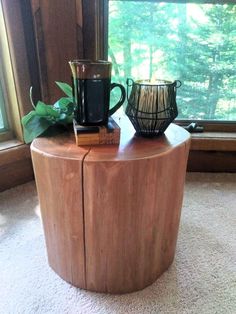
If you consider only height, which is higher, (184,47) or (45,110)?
(184,47)

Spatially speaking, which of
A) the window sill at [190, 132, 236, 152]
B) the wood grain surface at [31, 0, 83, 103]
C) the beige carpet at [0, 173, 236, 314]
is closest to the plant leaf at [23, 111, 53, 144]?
the beige carpet at [0, 173, 236, 314]

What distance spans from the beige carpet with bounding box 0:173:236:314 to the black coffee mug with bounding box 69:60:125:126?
68 cm

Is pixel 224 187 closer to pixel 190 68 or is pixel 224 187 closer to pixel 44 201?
pixel 190 68

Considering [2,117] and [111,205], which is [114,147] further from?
[2,117]

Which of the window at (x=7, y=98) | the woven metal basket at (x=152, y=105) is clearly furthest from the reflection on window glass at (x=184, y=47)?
the woven metal basket at (x=152, y=105)

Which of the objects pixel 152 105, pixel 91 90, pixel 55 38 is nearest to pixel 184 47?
pixel 55 38

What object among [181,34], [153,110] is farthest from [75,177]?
[181,34]

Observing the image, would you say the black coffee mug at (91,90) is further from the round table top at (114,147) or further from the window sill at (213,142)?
the window sill at (213,142)

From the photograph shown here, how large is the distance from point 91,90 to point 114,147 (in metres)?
0.21

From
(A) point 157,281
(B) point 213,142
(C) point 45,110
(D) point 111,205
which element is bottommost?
(A) point 157,281

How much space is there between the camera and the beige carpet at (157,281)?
3.23 ft

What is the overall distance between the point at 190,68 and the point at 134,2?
22.9 inches

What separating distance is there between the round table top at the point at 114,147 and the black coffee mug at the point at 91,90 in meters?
0.10

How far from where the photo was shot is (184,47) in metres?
1.83
